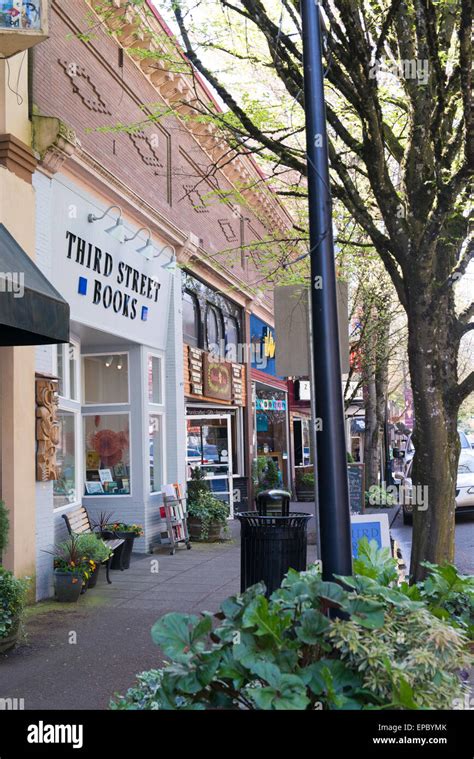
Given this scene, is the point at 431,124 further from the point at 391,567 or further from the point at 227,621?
the point at 227,621

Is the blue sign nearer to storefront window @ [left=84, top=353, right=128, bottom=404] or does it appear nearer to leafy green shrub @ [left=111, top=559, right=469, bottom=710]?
leafy green shrub @ [left=111, top=559, right=469, bottom=710]

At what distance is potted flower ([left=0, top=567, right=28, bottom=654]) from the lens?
21.7 feet

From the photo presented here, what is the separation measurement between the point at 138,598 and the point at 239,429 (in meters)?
10.1

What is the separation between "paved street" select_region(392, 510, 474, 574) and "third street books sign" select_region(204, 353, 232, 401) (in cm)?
475

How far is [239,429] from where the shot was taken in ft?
62.2

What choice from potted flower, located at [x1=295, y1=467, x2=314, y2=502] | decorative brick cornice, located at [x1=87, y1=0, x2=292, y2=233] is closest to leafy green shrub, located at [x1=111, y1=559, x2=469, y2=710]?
decorative brick cornice, located at [x1=87, y1=0, x2=292, y2=233]

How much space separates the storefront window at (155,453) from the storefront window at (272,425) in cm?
746

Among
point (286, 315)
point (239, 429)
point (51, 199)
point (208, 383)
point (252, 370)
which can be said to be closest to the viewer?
point (286, 315)

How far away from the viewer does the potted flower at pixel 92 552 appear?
9219 mm

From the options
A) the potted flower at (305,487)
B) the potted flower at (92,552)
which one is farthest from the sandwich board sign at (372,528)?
the potted flower at (305,487)

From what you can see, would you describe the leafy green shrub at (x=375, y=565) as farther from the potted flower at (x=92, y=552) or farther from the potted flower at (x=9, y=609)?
the potted flower at (x=92, y=552)

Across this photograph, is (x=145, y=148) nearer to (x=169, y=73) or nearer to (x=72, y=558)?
(x=169, y=73)
